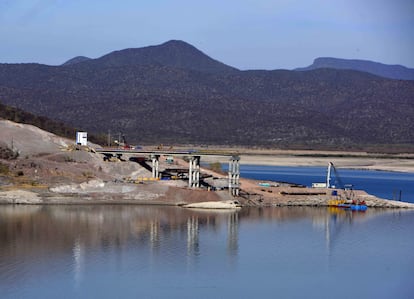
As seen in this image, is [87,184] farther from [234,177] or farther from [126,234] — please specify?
[126,234]

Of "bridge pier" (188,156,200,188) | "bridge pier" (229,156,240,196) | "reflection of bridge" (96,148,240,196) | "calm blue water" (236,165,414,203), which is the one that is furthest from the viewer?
"calm blue water" (236,165,414,203)

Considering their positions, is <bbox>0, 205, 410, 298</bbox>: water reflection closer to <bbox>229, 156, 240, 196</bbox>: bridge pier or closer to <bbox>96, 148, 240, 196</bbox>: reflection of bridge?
<bbox>229, 156, 240, 196</bbox>: bridge pier

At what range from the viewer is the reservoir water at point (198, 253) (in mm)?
43281

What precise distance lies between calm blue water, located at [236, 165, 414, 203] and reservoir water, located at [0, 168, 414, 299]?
21.7m

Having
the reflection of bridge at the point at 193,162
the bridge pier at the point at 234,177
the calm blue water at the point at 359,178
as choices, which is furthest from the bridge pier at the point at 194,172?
the calm blue water at the point at 359,178

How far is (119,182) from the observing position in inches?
2943

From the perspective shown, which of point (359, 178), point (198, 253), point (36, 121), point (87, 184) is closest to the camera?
point (198, 253)

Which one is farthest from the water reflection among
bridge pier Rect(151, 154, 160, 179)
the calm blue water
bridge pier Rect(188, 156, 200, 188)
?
the calm blue water

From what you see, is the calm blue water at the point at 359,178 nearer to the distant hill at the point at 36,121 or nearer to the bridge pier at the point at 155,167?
the distant hill at the point at 36,121

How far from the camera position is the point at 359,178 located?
115 m

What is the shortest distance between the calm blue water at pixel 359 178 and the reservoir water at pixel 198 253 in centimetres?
2168

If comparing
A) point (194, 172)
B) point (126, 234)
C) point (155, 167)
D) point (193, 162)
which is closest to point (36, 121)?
point (155, 167)

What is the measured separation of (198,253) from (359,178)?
6597 centimetres

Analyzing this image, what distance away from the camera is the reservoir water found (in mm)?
43281
